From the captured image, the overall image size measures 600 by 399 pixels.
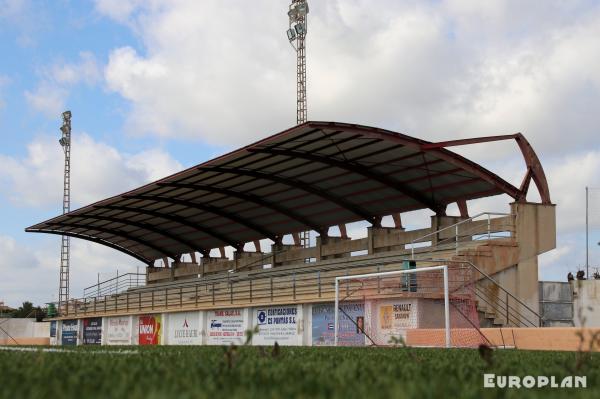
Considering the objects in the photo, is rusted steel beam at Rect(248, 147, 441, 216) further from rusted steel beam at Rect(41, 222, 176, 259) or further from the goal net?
rusted steel beam at Rect(41, 222, 176, 259)

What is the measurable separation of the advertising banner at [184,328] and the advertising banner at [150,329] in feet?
2.82

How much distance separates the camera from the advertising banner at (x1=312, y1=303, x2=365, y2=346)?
87.7 ft

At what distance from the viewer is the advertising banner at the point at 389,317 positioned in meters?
25.8

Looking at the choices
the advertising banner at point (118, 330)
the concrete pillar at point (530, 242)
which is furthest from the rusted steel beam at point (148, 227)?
the concrete pillar at point (530, 242)

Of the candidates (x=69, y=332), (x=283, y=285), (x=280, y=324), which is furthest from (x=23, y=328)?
(x=280, y=324)

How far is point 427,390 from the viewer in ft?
14.5

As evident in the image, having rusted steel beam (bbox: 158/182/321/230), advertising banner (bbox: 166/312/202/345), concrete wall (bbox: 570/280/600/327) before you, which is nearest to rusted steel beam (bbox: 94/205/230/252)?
rusted steel beam (bbox: 158/182/321/230)

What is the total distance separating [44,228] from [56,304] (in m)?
7.91

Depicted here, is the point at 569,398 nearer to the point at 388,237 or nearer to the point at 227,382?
the point at 227,382

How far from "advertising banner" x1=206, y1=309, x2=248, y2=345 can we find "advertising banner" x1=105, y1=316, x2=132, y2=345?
8.49 metres

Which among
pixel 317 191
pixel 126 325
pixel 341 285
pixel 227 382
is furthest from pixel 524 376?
pixel 126 325

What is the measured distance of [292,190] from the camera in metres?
38.5

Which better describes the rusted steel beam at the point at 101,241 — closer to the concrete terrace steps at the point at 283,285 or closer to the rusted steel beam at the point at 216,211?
the concrete terrace steps at the point at 283,285

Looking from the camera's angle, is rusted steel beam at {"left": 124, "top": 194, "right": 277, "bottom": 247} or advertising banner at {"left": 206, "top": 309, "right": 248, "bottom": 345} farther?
rusted steel beam at {"left": 124, "top": 194, "right": 277, "bottom": 247}
